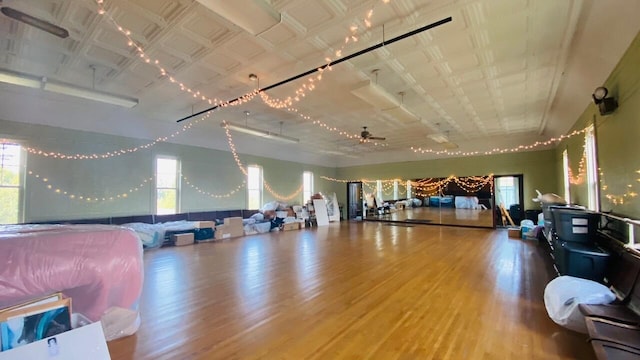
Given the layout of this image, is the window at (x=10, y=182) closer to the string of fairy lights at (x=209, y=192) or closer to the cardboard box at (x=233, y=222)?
the string of fairy lights at (x=209, y=192)

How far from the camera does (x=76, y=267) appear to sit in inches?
93.7

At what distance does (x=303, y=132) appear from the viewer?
355 inches

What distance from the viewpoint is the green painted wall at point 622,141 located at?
296 cm

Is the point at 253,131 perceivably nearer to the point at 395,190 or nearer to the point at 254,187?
the point at 254,187

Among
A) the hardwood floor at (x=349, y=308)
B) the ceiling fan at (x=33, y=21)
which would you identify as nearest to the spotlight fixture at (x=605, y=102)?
the hardwood floor at (x=349, y=308)

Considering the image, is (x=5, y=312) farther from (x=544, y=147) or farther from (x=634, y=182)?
(x=544, y=147)

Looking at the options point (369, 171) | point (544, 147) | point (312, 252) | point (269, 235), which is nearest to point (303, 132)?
point (269, 235)

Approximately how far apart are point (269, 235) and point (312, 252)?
3143 mm

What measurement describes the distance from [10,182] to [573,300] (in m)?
9.25

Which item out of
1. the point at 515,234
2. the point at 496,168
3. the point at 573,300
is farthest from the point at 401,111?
the point at 496,168

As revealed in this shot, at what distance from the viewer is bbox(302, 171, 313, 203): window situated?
41.7ft

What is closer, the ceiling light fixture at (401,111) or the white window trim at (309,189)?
the ceiling light fixture at (401,111)

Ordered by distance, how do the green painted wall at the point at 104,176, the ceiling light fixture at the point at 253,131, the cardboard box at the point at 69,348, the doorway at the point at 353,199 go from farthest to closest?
1. the doorway at the point at 353,199
2. the ceiling light fixture at the point at 253,131
3. the green painted wall at the point at 104,176
4. the cardboard box at the point at 69,348

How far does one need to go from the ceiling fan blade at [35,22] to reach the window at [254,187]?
7109mm
